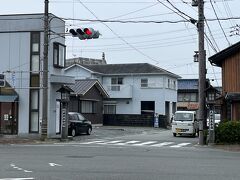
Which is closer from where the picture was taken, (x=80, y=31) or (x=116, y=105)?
(x=80, y=31)

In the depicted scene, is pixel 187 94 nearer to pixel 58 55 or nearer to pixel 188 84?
pixel 188 84

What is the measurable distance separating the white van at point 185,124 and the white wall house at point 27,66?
1009 cm

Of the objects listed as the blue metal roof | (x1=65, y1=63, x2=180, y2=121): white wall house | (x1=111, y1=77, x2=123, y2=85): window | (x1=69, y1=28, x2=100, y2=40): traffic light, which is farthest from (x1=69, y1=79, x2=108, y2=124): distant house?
the blue metal roof

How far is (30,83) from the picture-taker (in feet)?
101

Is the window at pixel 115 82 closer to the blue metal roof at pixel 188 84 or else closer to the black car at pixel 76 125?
the blue metal roof at pixel 188 84

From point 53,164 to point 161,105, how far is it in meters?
45.5

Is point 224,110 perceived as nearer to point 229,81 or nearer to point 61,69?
point 229,81

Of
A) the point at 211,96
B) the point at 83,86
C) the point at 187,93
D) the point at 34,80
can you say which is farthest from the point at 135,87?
the point at 211,96

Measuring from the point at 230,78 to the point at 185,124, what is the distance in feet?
20.7

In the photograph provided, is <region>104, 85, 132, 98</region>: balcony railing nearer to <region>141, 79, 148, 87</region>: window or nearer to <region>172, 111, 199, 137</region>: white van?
<region>141, 79, 148, 87</region>: window

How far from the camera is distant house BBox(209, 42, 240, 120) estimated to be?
Result: 2878cm

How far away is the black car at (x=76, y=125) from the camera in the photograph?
108 feet

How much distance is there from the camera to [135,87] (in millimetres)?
60656

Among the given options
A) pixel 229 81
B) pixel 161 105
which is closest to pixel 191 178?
pixel 229 81
